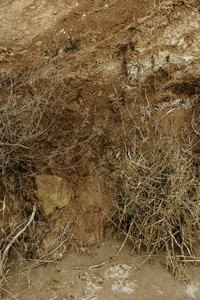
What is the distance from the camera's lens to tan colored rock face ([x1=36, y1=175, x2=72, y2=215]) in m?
3.66

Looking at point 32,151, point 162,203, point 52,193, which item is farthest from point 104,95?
point 162,203

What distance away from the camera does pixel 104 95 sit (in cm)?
409

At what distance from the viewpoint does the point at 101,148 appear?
3.92 meters

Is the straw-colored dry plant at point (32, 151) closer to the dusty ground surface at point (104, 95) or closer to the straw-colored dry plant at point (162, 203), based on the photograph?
the dusty ground surface at point (104, 95)

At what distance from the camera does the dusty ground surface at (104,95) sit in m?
3.56

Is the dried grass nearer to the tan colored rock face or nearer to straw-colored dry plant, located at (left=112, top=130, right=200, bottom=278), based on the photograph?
straw-colored dry plant, located at (left=112, top=130, right=200, bottom=278)

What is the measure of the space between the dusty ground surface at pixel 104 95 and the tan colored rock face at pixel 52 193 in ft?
0.21

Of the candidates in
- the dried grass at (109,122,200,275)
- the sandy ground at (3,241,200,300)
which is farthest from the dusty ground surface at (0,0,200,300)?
the dried grass at (109,122,200,275)

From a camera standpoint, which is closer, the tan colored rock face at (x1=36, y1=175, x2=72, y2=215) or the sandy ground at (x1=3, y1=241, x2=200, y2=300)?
the sandy ground at (x1=3, y1=241, x2=200, y2=300)

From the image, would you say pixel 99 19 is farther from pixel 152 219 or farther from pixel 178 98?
pixel 152 219

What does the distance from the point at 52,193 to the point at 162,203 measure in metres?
1.15

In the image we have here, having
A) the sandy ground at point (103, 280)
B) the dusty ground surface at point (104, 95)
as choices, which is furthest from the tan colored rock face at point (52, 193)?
the sandy ground at point (103, 280)

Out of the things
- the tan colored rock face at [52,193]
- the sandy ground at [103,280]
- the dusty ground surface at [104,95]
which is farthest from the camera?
the tan colored rock face at [52,193]

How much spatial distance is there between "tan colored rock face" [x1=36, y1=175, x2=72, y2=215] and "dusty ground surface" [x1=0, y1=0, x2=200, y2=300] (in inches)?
2.6
